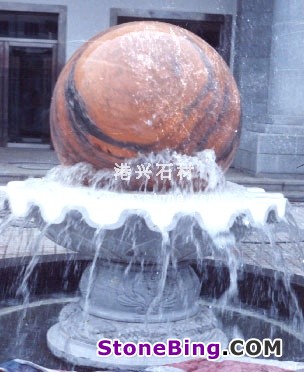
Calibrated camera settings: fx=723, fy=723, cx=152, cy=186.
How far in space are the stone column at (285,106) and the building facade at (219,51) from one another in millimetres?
17

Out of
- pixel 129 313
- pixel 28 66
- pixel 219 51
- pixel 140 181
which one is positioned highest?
pixel 219 51

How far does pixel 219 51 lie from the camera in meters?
14.7

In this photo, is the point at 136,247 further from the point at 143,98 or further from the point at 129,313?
the point at 143,98

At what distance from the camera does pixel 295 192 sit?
1138 centimetres

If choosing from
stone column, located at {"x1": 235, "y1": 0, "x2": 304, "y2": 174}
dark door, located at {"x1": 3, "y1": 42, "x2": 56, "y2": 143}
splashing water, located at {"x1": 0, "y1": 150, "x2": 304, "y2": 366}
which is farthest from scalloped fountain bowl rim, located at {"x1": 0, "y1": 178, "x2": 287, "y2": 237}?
dark door, located at {"x1": 3, "y1": 42, "x2": 56, "y2": 143}

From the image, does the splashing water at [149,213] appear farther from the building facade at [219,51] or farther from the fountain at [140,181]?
the building facade at [219,51]

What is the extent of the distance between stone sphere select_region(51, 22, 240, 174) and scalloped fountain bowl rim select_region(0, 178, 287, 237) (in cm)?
25

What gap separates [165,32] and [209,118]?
54 centimetres

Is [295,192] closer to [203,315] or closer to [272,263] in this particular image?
[272,263]

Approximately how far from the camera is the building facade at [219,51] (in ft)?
39.8

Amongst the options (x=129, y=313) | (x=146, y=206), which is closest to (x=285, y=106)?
(x=129, y=313)

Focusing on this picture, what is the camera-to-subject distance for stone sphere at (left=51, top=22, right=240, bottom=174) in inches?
147

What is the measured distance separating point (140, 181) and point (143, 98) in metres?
0.44

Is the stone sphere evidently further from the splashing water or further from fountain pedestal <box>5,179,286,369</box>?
fountain pedestal <box>5,179,286,369</box>
